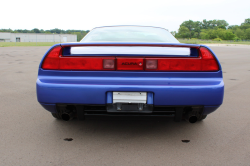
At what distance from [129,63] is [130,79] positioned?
0.15m

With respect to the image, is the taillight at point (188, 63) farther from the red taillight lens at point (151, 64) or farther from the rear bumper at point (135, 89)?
the rear bumper at point (135, 89)

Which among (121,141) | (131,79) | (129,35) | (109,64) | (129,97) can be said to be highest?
(129,35)

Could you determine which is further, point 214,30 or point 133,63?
point 214,30

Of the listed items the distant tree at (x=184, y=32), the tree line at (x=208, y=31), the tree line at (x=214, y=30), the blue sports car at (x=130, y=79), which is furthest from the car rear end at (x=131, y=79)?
the distant tree at (x=184, y=32)

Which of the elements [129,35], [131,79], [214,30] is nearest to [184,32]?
[214,30]

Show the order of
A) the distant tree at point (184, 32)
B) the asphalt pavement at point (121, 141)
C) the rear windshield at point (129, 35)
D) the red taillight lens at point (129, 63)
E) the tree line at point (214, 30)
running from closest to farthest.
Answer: the asphalt pavement at point (121, 141)
the red taillight lens at point (129, 63)
the rear windshield at point (129, 35)
the tree line at point (214, 30)
the distant tree at point (184, 32)

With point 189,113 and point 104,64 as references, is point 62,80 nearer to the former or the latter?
point 104,64

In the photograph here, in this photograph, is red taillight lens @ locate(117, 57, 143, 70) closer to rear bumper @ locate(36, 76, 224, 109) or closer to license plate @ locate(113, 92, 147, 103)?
rear bumper @ locate(36, 76, 224, 109)

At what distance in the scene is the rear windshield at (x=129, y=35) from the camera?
302 cm

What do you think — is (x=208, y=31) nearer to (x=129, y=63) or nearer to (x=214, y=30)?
(x=214, y=30)

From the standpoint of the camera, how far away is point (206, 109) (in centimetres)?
223

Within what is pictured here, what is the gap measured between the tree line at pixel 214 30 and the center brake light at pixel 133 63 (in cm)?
11698

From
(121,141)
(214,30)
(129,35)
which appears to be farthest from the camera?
(214,30)

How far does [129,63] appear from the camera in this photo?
2.16 meters
